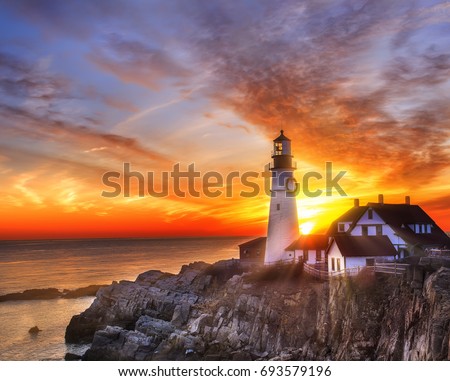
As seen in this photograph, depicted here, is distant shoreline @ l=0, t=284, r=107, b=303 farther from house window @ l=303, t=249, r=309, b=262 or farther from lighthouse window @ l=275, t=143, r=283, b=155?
lighthouse window @ l=275, t=143, r=283, b=155

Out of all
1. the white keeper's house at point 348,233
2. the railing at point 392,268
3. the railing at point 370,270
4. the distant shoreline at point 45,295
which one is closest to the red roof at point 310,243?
the white keeper's house at point 348,233

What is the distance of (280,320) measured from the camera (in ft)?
58.9

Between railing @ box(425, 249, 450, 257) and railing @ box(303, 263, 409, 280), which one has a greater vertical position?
railing @ box(425, 249, 450, 257)

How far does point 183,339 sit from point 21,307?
22.4 metres

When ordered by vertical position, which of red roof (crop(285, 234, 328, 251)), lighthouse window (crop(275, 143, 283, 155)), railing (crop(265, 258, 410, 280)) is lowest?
railing (crop(265, 258, 410, 280))

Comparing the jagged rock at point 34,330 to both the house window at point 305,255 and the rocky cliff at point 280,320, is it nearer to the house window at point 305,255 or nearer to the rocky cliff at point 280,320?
the rocky cliff at point 280,320

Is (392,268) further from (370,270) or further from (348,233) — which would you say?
(348,233)

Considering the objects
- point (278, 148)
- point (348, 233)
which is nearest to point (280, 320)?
point (348, 233)

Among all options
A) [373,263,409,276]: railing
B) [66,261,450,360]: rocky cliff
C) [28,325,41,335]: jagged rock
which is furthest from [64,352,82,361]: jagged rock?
[373,263,409,276]: railing

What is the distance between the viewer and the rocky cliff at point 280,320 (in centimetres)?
1255

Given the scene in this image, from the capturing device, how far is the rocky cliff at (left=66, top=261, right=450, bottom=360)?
12547 millimetres

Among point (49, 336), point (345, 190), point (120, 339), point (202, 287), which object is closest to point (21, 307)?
point (49, 336)

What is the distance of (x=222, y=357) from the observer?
1664 centimetres
